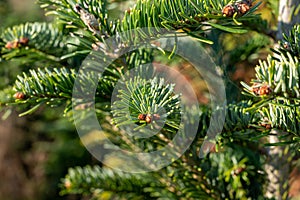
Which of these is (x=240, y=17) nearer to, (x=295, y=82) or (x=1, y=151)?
(x=295, y=82)

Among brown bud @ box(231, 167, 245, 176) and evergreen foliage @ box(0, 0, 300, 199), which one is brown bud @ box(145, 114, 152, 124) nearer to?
evergreen foliage @ box(0, 0, 300, 199)

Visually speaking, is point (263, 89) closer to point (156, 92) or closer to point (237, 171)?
point (156, 92)

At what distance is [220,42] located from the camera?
72 centimetres

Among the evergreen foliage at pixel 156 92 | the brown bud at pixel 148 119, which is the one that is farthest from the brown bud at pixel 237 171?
the brown bud at pixel 148 119

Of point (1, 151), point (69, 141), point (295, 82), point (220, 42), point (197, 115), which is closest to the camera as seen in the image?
point (295, 82)

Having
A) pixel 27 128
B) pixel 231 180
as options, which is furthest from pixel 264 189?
pixel 27 128

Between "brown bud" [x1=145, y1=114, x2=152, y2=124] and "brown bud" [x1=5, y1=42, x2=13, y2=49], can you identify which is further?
"brown bud" [x1=5, y1=42, x2=13, y2=49]

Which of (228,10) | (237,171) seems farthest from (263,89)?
(237,171)

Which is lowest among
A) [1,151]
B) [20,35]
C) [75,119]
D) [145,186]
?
[1,151]

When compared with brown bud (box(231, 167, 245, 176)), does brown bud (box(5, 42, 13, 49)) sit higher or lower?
higher

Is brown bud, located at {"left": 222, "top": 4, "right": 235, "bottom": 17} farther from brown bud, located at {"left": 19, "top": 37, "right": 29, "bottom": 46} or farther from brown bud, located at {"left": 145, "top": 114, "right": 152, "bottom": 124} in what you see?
brown bud, located at {"left": 19, "top": 37, "right": 29, "bottom": 46}

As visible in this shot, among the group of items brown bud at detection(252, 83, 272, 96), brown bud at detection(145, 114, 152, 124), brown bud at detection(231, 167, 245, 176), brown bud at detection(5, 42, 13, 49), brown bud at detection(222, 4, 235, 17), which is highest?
brown bud at detection(222, 4, 235, 17)

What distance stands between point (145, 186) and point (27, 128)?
1707 millimetres

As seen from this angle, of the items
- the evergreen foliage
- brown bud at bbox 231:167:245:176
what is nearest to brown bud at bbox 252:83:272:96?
the evergreen foliage
